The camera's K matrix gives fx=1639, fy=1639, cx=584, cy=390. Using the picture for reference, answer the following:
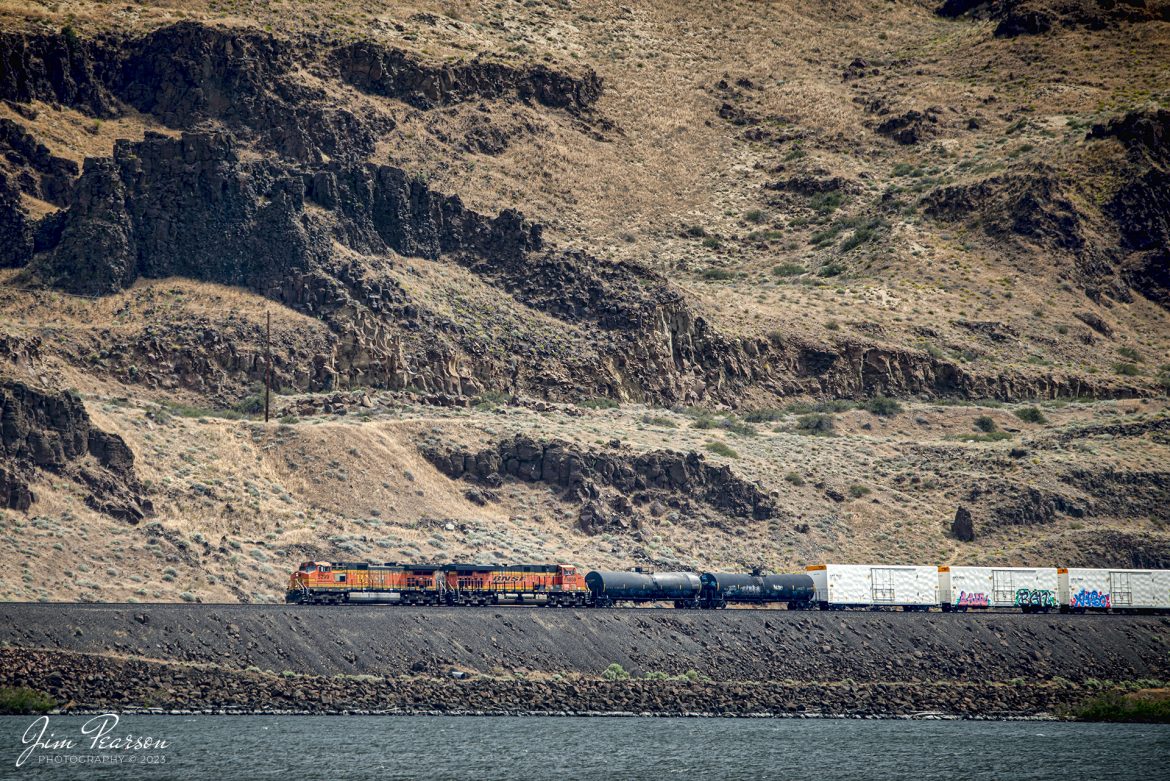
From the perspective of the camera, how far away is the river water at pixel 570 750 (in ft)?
152

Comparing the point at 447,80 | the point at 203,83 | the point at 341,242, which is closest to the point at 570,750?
the point at 341,242

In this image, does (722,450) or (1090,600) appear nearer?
(1090,600)

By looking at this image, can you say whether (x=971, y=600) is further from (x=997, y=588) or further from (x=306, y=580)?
(x=306, y=580)

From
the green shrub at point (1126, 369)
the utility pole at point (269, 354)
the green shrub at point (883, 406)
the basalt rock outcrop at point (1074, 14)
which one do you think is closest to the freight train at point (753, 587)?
the utility pole at point (269, 354)

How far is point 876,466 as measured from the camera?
3686 inches

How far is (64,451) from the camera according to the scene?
72688 millimetres

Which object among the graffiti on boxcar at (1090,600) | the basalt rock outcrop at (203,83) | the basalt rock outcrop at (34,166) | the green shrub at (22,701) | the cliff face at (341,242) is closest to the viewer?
the green shrub at (22,701)

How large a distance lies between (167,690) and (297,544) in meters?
21.2

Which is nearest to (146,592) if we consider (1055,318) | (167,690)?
(167,690)

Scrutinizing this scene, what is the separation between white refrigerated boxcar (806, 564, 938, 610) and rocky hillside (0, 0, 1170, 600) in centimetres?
1061

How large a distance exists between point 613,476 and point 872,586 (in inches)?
704

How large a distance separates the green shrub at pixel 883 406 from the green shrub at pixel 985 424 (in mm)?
4794

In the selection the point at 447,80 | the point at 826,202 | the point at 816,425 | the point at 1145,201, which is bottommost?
the point at 816,425

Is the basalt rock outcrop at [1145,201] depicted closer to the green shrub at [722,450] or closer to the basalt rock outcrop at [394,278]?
the basalt rock outcrop at [394,278]
